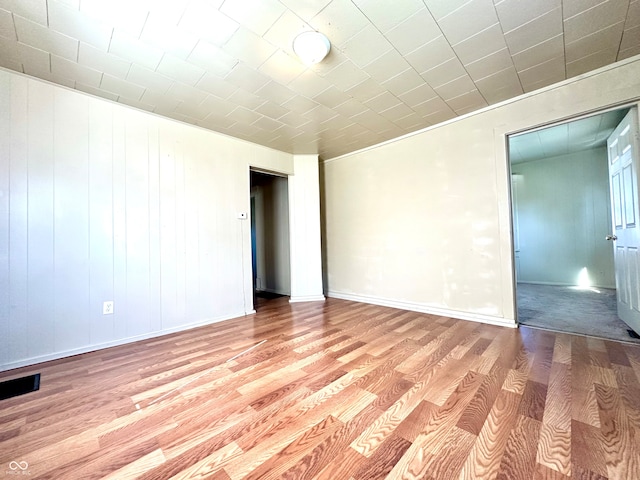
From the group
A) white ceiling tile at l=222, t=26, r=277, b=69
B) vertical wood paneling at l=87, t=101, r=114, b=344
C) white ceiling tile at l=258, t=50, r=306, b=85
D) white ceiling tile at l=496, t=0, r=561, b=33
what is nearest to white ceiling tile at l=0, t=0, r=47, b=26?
vertical wood paneling at l=87, t=101, r=114, b=344

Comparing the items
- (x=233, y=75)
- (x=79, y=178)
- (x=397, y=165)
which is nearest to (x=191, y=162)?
(x=79, y=178)

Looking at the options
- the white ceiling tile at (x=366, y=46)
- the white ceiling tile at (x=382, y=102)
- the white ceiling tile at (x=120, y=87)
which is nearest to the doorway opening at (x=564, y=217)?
the white ceiling tile at (x=382, y=102)

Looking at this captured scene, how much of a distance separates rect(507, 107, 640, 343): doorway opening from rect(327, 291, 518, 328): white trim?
3.77 ft

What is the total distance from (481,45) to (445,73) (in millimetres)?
339

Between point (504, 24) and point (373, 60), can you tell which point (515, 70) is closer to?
point (504, 24)

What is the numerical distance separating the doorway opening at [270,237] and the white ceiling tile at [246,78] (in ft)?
7.58

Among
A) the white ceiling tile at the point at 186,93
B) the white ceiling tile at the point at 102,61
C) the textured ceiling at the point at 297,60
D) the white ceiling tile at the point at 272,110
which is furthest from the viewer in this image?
the white ceiling tile at the point at 272,110

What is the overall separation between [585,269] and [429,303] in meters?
4.19

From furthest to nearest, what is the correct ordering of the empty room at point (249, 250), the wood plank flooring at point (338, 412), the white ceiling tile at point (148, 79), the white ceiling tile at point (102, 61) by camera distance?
the white ceiling tile at point (148, 79)
the white ceiling tile at point (102, 61)
the empty room at point (249, 250)
the wood plank flooring at point (338, 412)

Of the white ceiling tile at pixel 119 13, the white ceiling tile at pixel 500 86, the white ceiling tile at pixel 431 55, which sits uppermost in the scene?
the white ceiling tile at pixel 500 86

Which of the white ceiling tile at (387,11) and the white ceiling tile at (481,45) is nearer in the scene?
the white ceiling tile at (387,11)

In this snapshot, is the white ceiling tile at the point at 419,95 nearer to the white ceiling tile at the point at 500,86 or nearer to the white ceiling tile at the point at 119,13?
the white ceiling tile at the point at 500,86

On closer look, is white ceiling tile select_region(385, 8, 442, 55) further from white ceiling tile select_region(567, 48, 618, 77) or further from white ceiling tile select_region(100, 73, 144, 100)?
white ceiling tile select_region(100, 73, 144, 100)

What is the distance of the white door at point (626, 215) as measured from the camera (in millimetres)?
2262
